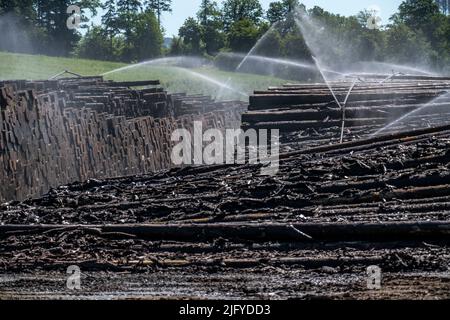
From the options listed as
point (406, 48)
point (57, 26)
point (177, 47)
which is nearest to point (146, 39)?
point (177, 47)

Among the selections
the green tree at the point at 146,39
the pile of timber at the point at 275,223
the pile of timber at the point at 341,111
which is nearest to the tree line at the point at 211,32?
the green tree at the point at 146,39

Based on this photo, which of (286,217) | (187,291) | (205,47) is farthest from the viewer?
(205,47)

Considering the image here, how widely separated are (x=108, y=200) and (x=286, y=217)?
328 cm

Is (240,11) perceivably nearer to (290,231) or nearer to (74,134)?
(74,134)

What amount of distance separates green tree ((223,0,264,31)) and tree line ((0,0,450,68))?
0.28 feet

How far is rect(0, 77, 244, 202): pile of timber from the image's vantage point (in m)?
16.7

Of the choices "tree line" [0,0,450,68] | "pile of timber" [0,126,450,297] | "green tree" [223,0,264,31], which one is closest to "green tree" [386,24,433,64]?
"tree line" [0,0,450,68]

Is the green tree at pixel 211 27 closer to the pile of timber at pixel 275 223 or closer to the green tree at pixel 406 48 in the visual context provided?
the green tree at pixel 406 48

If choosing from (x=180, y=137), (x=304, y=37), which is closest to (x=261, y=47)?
(x=304, y=37)

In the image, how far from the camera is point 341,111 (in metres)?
15.8

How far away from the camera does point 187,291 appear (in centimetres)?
771

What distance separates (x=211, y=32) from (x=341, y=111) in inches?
2290

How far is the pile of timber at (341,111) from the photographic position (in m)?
14.9
